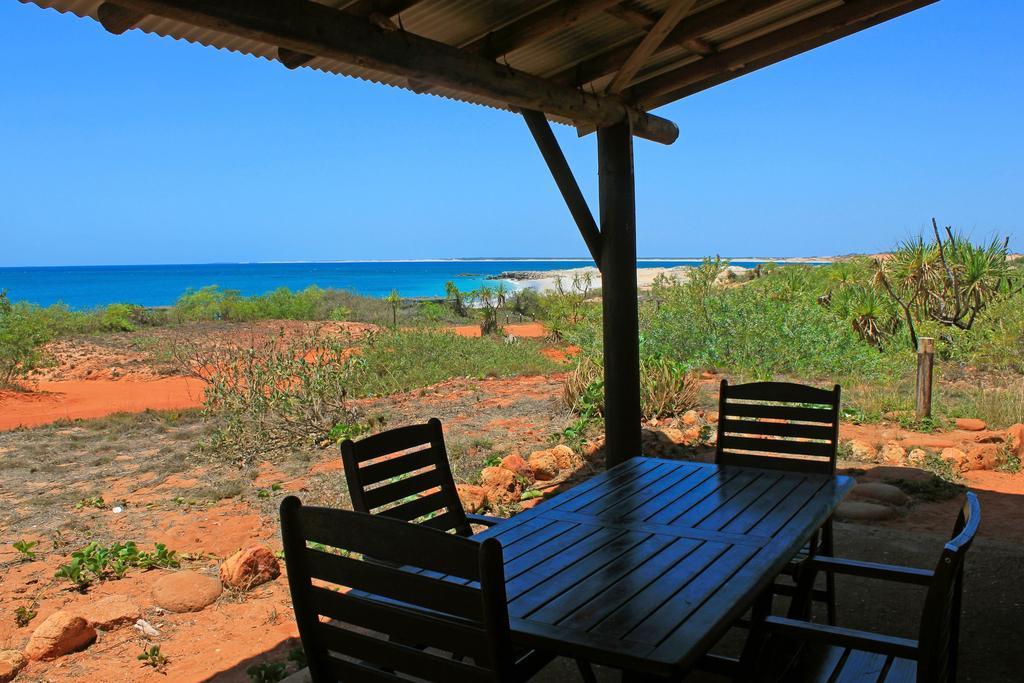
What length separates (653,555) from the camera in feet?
7.55

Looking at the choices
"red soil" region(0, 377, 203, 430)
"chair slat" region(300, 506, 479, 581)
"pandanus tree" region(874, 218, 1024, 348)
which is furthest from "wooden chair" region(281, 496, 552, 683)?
"pandanus tree" region(874, 218, 1024, 348)

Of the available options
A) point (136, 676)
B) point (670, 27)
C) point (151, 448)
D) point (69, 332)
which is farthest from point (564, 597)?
point (69, 332)

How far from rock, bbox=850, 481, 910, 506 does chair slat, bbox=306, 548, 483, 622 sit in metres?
4.37

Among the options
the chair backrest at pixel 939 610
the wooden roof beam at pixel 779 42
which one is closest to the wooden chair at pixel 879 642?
the chair backrest at pixel 939 610

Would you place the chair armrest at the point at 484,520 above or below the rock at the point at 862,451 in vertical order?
above

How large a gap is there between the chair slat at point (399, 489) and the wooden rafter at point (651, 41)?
242cm

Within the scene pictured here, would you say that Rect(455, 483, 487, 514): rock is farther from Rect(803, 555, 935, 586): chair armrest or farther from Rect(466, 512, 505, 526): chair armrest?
Rect(803, 555, 935, 586): chair armrest

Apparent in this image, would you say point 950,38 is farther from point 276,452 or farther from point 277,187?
point 277,187

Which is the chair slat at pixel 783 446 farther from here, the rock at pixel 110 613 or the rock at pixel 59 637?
A: the rock at pixel 59 637

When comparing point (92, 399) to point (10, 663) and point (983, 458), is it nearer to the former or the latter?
point (10, 663)

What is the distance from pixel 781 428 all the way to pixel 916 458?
300cm

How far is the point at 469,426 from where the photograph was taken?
7805 millimetres

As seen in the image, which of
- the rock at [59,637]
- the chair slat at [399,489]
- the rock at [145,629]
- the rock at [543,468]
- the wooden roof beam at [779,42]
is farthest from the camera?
the rock at [543,468]

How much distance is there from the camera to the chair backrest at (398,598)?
1.43 metres
